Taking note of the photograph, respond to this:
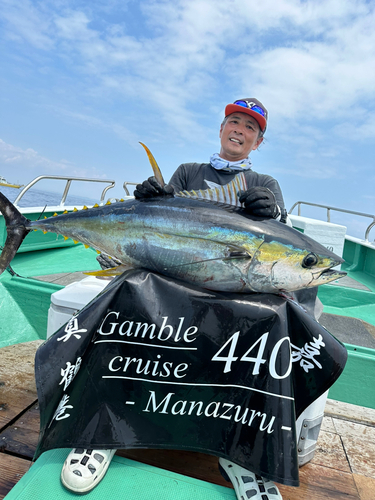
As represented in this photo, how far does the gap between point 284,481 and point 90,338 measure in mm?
951

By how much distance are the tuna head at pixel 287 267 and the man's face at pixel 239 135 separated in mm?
1380

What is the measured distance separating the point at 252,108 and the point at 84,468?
95.3 inches

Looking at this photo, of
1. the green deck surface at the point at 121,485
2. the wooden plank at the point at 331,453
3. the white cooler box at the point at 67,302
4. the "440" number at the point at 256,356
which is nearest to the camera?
the green deck surface at the point at 121,485

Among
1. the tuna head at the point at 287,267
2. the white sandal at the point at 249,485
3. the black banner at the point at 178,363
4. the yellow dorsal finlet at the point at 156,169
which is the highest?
the yellow dorsal finlet at the point at 156,169

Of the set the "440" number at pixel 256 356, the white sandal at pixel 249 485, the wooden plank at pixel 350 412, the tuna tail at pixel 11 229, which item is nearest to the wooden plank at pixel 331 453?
the wooden plank at pixel 350 412

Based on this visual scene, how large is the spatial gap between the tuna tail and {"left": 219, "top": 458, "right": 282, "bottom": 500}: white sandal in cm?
146

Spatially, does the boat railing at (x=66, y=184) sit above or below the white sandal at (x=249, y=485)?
above

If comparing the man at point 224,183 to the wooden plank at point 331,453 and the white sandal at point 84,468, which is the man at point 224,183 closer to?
the white sandal at point 84,468

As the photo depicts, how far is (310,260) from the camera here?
133cm

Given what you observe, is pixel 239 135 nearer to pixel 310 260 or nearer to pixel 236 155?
pixel 236 155

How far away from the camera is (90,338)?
4.33 ft

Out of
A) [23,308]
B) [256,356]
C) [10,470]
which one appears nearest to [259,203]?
[256,356]

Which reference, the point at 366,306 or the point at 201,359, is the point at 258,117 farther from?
the point at 366,306

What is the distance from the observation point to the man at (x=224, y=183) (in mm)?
1234
